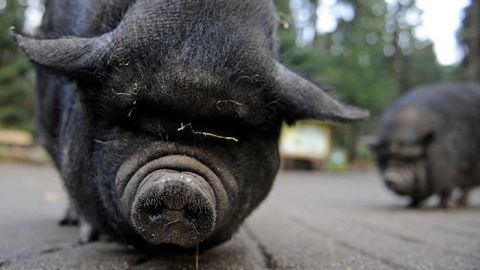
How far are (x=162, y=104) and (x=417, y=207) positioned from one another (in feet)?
18.3

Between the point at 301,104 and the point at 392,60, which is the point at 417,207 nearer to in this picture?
the point at 301,104

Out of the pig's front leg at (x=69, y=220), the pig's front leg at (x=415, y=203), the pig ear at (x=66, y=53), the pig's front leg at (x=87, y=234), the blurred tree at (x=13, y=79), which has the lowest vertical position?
the pig's front leg at (x=415, y=203)

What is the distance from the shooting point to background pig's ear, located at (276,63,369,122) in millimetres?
1943

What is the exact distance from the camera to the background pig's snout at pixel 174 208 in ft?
5.02

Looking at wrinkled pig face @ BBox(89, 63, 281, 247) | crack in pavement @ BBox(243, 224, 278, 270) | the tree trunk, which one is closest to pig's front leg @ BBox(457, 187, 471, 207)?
crack in pavement @ BBox(243, 224, 278, 270)

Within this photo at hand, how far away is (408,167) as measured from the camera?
6.43 m

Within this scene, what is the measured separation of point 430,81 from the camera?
2584 cm

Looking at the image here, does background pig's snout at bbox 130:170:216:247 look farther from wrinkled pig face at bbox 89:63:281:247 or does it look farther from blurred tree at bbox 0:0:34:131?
blurred tree at bbox 0:0:34:131

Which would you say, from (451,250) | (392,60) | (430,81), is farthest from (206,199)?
(430,81)

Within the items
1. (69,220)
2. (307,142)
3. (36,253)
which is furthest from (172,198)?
(307,142)

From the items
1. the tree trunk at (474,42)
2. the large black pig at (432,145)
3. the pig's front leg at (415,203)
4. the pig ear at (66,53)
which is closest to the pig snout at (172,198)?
the pig ear at (66,53)

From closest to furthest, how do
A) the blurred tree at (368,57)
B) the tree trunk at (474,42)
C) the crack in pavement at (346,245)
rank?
the crack in pavement at (346,245) → the tree trunk at (474,42) → the blurred tree at (368,57)

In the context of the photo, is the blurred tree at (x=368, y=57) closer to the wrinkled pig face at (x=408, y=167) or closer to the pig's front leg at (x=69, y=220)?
the wrinkled pig face at (x=408, y=167)

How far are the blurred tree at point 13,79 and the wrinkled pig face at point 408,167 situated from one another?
11.0 m
